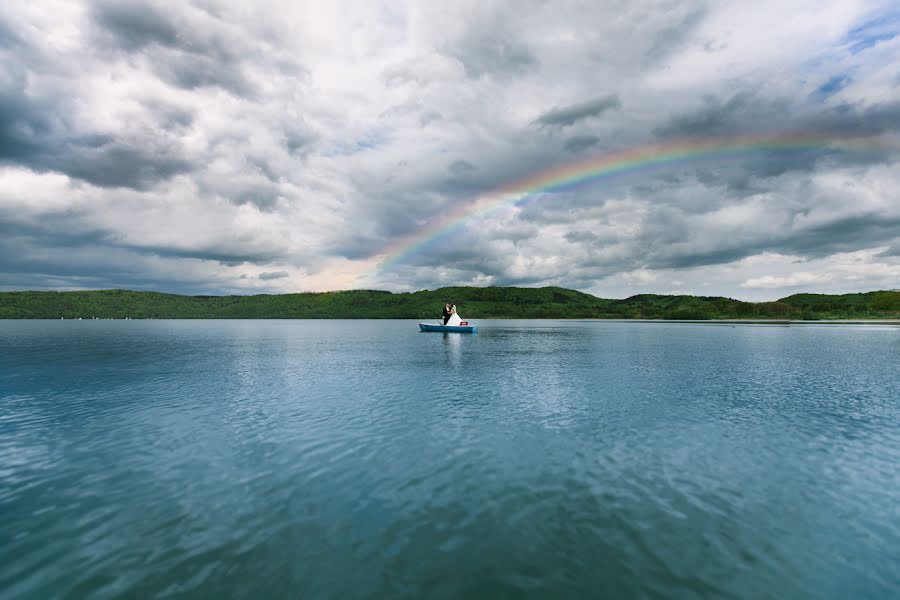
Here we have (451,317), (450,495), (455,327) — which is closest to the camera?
(450,495)

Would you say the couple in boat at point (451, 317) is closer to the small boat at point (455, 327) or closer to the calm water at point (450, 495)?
the small boat at point (455, 327)

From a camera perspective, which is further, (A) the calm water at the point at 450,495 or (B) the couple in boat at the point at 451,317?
(B) the couple in boat at the point at 451,317

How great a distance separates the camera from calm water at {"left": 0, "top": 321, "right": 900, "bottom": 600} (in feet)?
36.8

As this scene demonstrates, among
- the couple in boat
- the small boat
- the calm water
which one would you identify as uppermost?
the couple in boat

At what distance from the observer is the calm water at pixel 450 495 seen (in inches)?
442

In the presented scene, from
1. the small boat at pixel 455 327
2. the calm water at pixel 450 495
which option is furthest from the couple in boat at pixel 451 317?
the calm water at pixel 450 495

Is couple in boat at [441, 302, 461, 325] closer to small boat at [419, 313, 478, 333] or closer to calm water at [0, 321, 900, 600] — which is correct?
small boat at [419, 313, 478, 333]

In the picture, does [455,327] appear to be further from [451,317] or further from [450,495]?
[450,495]

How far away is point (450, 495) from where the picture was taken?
16562 mm

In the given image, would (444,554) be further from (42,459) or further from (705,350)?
(705,350)

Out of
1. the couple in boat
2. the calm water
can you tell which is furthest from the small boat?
the calm water

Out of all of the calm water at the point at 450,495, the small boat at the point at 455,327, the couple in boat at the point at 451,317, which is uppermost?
the couple in boat at the point at 451,317

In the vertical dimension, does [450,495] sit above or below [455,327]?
below

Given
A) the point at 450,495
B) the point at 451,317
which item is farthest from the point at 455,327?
the point at 450,495
